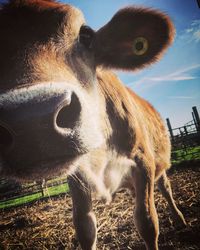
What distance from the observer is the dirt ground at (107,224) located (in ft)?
7.61

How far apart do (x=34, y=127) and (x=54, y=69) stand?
0.40 m

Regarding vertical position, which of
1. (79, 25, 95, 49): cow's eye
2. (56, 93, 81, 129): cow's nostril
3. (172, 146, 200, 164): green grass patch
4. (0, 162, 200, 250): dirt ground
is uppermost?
(79, 25, 95, 49): cow's eye

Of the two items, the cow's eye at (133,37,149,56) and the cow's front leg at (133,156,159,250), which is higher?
the cow's eye at (133,37,149,56)

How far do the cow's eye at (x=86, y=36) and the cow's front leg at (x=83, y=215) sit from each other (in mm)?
1164

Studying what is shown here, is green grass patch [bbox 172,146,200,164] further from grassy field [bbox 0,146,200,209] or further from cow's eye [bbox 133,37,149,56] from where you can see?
cow's eye [bbox 133,37,149,56]

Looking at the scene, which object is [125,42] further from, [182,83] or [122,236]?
[122,236]

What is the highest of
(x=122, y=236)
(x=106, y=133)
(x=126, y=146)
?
(x=106, y=133)

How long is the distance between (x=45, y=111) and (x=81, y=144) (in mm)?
313

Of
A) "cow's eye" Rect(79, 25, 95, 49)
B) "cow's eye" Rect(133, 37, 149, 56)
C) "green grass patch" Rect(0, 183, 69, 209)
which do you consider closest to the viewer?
"cow's eye" Rect(79, 25, 95, 49)

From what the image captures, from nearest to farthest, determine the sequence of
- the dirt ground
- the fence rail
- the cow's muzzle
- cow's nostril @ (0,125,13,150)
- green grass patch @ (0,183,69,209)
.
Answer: the cow's muzzle
cow's nostril @ (0,125,13,150)
the dirt ground
the fence rail
green grass patch @ (0,183,69,209)

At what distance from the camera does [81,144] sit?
1179 millimetres

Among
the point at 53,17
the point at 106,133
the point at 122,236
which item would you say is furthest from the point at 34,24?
the point at 122,236

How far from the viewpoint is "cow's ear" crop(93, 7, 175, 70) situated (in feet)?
6.01

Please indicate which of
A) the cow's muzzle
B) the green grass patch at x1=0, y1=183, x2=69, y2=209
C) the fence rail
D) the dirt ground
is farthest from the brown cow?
the green grass patch at x1=0, y1=183, x2=69, y2=209
